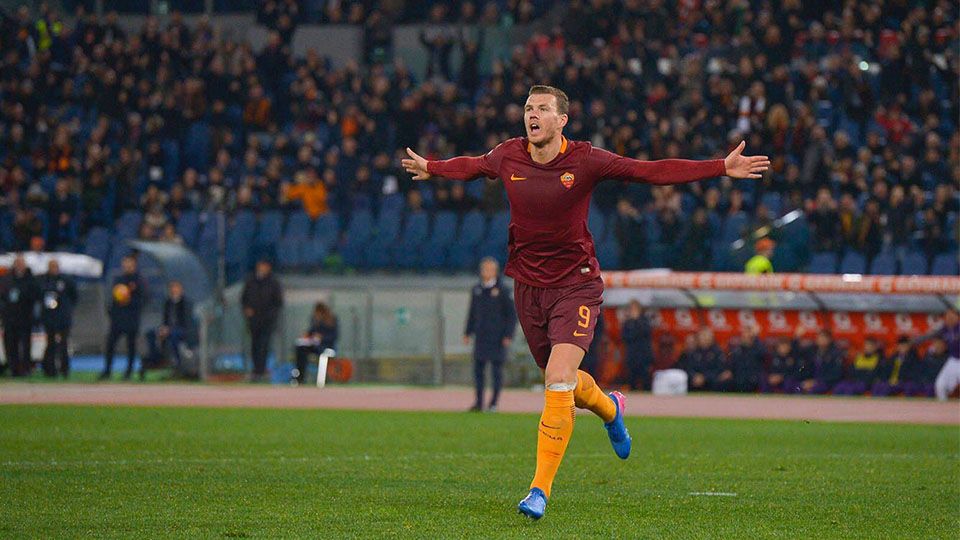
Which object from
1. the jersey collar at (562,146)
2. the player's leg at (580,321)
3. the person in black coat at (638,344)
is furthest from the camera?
the person in black coat at (638,344)

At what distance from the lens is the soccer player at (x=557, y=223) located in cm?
884

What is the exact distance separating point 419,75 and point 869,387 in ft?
50.7

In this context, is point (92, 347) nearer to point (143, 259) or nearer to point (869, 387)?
point (143, 259)

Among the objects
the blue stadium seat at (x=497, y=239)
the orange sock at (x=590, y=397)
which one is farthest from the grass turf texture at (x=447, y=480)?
the blue stadium seat at (x=497, y=239)

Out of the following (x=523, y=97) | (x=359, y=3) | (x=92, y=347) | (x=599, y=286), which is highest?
(x=359, y=3)

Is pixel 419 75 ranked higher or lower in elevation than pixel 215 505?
higher

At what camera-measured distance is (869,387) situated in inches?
905

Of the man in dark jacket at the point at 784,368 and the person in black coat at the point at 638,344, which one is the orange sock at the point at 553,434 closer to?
the man in dark jacket at the point at 784,368

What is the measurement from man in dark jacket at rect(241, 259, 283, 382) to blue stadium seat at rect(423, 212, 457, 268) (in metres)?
4.17

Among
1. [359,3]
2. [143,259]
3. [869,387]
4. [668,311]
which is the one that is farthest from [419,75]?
[869,387]

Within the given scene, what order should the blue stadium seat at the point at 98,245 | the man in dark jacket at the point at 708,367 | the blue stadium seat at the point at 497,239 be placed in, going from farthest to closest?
the blue stadium seat at the point at 98,245, the blue stadium seat at the point at 497,239, the man in dark jacket at the point at 708,367

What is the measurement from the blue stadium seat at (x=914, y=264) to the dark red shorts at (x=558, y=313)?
17.5m

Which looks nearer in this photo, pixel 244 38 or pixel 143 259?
pixel 143 259

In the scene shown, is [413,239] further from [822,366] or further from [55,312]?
[822,366]
